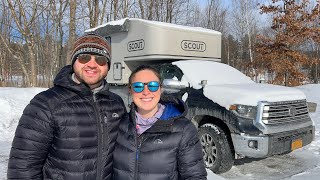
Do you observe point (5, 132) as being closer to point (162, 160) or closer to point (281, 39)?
point (162, 160)

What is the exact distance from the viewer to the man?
1.82 metres

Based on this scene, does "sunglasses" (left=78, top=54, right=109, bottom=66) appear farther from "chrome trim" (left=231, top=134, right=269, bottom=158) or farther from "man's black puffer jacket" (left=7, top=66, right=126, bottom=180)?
"chrome trim" (left=231, top=134, right=269, bottom=158)

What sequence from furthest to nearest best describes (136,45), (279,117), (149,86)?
(136,45) < (279,117) < (149,86)

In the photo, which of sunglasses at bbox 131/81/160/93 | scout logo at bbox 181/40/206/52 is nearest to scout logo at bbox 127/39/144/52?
scout logo at bbox 181/40/206/52

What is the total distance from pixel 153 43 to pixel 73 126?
5.97 m

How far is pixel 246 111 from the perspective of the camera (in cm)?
508

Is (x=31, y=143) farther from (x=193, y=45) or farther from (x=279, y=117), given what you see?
(x=193, y=45)

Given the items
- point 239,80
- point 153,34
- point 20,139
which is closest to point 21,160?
point 20,139

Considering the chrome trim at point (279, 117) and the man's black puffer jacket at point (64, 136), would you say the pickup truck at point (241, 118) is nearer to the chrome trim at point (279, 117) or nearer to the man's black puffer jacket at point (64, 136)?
the chrome trim at point (279, 117)

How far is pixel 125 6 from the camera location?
2347 cm

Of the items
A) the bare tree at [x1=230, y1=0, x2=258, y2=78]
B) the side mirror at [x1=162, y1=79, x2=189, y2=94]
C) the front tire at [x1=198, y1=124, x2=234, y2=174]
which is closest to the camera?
the front tire at [x1=198, y1=124, x2=234, y2=174]

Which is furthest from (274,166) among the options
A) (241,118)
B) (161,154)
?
(161,154)

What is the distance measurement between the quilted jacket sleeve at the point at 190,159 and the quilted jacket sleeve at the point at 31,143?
2.52 feet

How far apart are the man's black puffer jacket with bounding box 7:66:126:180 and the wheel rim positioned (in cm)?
357
